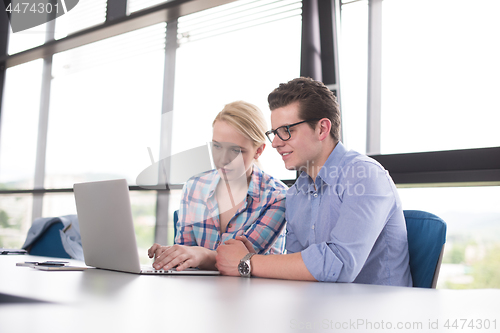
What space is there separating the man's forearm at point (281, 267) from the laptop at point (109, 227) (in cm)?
15

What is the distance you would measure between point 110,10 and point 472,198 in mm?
3624

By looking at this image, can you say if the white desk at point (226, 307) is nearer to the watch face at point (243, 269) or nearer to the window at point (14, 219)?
the watch face at point (243, 269)

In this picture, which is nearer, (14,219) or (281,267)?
(281,267)

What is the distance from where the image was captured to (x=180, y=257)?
1.28 meters

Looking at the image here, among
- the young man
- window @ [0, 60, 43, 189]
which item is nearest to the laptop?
the young man

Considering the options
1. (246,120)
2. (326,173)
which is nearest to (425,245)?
(326,173)

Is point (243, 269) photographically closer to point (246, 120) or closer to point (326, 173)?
point (326, 173)

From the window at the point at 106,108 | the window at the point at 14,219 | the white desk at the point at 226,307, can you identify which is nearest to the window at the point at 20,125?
the window at the point at 14,219

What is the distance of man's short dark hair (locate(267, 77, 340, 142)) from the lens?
5.13 ft

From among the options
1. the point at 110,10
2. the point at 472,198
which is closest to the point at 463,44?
the point at 472,198

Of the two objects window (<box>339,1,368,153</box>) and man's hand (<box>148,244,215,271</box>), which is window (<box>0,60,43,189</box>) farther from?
man's hand (<box>148,244,215,271</box>)

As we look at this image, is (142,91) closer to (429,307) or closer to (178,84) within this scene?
(178,84)

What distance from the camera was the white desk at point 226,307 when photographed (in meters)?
0.50

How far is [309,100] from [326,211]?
1.47ft
